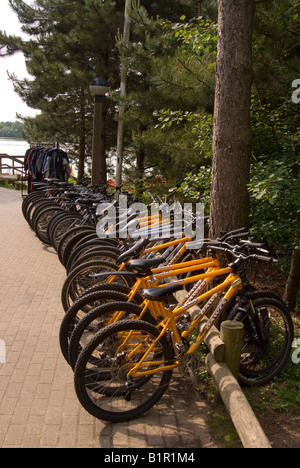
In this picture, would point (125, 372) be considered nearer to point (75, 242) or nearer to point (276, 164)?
point (276, 164)

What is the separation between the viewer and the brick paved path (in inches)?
115

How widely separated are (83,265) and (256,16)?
11.3 ft

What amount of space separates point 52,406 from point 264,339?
1.77 meters

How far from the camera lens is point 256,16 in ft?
16.8

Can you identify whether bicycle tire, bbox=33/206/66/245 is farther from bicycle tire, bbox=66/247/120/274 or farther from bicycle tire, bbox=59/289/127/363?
bicycle tire, bbox=59/289/127/363

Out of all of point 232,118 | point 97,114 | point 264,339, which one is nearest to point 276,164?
point 232,118

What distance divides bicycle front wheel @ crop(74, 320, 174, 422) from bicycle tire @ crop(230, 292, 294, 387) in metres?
0.76

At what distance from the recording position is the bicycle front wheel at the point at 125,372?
9.99ft

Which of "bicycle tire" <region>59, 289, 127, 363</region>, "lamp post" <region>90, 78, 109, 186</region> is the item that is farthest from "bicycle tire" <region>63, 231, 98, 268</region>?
"lamp post" <region>90, 78, 109, 186</region>

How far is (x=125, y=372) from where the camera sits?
3174 millimetres

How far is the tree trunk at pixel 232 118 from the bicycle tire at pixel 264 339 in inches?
43.4

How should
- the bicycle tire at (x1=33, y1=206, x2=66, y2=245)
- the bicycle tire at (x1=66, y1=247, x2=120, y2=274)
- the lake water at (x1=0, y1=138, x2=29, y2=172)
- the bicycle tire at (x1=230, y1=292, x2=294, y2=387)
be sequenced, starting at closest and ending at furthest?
1. the bicycle tire at (x1=230, y1=292, x2=294, y2=387)
2. the bicycle tire at (x1=66, y1=247, x2=120, y2=274)
3. the bicycle tire at (x1=33, y1=206, x2=66, y2=245)
4. the lake water at (x1=0, y1=138, x2=29, y2=172)

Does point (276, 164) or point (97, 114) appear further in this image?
point (97, 114)

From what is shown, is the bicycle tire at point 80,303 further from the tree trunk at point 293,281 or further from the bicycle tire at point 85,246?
the tree trunk at point 293,281
